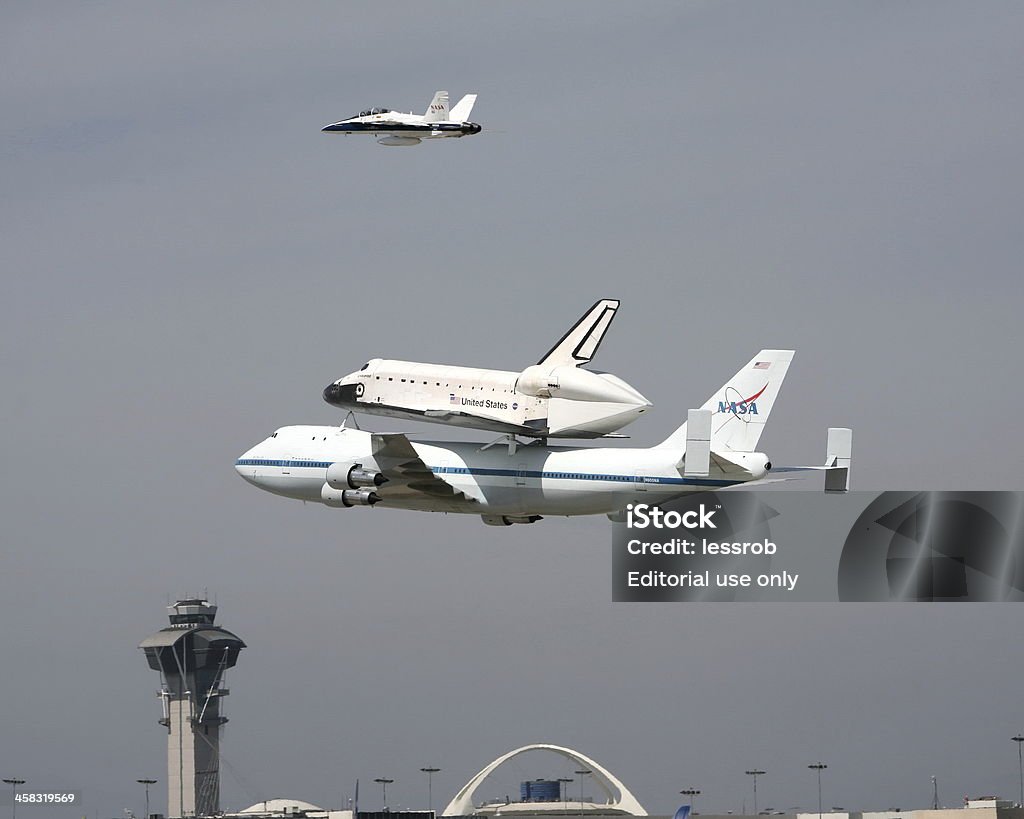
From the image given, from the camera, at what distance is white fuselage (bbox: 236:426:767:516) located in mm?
83750

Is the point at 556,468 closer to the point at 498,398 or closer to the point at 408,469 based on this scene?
the point at 498,398

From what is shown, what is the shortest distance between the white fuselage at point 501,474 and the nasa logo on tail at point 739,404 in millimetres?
3924

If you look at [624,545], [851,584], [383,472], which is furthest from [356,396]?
[851,584]

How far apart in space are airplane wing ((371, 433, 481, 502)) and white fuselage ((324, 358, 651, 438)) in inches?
59.3

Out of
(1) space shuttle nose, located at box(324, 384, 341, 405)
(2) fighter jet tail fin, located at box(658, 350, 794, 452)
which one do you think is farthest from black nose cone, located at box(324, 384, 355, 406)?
(2) fighter jet tail fin, located at box(658, 350, 794, 452)

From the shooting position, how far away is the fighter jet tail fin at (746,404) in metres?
85.9

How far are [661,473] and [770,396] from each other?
7.70m

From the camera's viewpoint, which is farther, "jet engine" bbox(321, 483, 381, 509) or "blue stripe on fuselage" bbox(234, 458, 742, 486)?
"jet engine" bbox(321, 483, 381, 509)

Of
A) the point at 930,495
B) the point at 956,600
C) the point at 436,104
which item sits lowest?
the point at 956,600

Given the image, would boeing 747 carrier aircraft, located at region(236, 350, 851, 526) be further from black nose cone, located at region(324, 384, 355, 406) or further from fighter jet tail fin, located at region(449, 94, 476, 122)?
fighter jet tail fin, located at region(449, 94, 476, 122)

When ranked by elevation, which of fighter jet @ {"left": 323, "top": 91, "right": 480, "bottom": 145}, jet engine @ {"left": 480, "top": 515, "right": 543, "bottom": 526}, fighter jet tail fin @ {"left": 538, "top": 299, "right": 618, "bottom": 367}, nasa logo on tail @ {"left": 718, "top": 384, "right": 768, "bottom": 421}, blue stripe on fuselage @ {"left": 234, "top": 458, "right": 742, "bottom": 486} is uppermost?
fighter jet @ {"left": 323, "top": 91, "right": 480, "bottom": 145}

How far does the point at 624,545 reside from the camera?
77.4 meters

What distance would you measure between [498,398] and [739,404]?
12.4 meters

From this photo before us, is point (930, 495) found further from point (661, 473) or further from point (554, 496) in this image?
point (554, 496)
